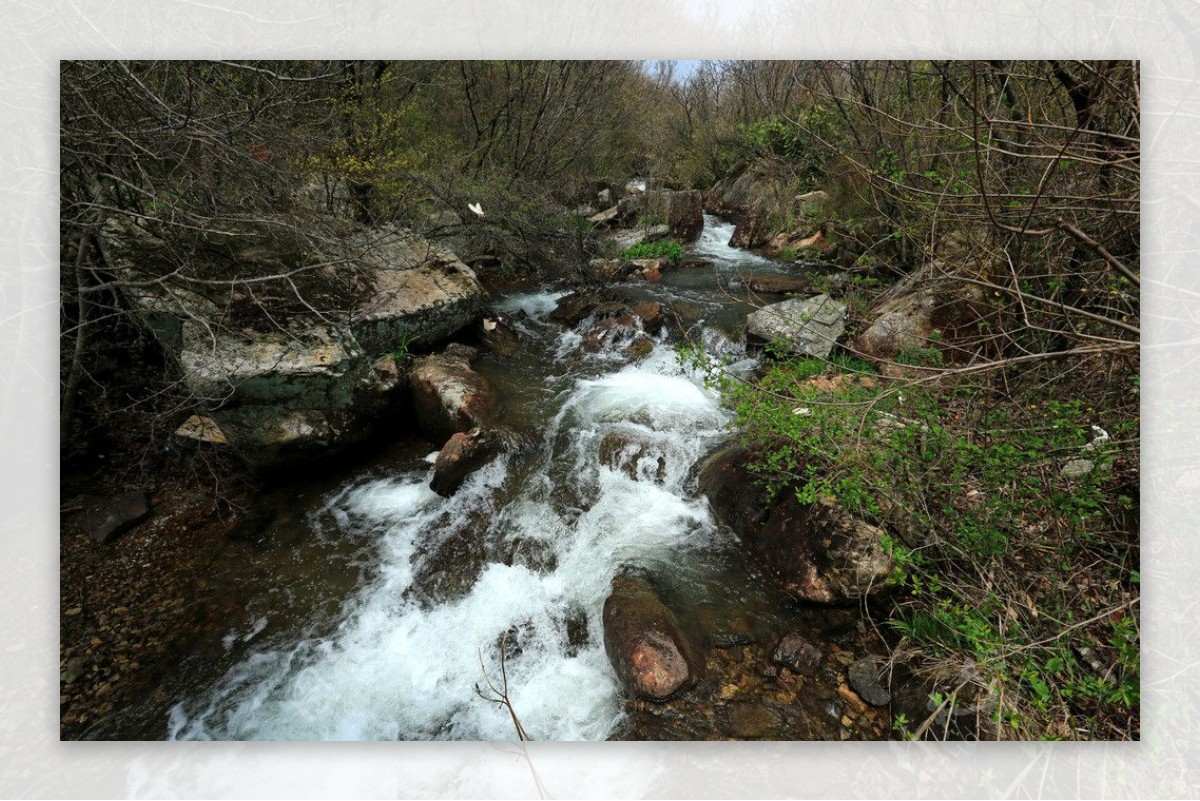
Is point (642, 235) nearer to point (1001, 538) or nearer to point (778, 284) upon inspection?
point (778, 284)

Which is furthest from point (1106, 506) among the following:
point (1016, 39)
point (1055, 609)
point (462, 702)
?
point (462, 702)

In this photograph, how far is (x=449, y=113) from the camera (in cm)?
576

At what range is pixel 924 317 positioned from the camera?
3.30 m

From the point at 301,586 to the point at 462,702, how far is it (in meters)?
1.15

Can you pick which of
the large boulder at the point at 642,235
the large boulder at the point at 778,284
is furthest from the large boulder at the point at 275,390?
the large boulder at the point at 642,235

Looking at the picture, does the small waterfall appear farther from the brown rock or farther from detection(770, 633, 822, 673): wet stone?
the brown rock

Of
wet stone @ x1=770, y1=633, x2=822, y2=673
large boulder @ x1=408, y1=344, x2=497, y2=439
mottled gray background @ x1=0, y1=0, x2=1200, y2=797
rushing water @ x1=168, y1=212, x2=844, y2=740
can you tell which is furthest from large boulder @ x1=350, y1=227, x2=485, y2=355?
wet stone @ x1=770, y1=633, x2=822, y2=673

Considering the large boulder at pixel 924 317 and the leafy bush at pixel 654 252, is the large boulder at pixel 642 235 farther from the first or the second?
the large boulder at pixel 924 317

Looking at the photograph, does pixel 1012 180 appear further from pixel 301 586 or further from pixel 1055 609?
pixel 301 586

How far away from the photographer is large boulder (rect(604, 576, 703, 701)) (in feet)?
7.46

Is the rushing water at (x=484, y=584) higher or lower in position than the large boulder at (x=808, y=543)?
lower

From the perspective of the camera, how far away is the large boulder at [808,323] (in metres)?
3.93

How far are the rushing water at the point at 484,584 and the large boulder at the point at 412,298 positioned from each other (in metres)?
0.98

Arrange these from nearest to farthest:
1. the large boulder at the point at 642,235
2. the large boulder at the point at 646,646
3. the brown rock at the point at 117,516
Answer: the large boulder at the point at 646,646 < the brown rock at the point at 117,516 < the large boulder at the point at 642,235
